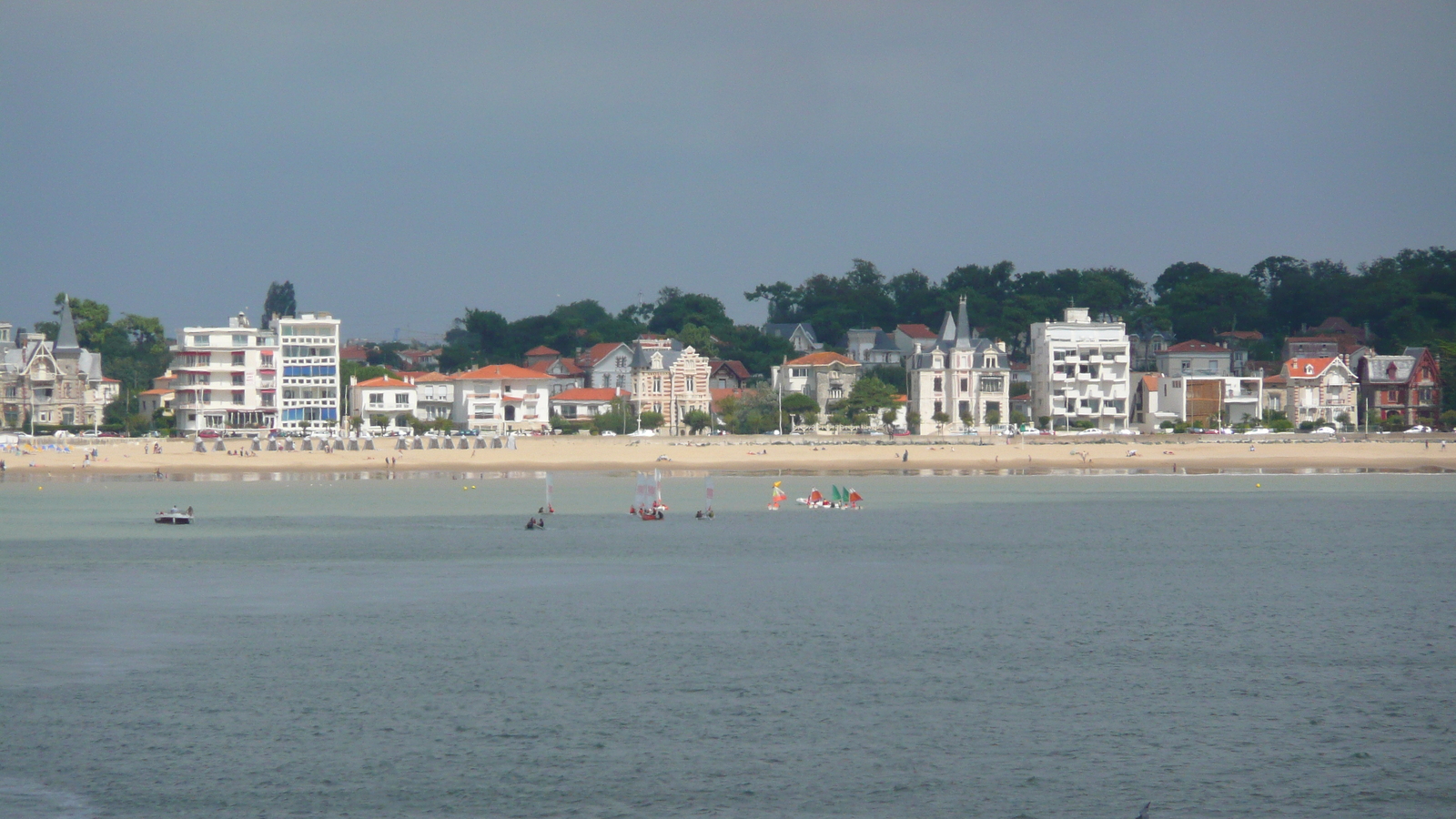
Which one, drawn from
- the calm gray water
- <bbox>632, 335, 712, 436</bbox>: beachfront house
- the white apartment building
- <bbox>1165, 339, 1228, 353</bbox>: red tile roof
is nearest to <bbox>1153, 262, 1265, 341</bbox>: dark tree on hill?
<bbox>1165, 339, 1228, 353</bbox>: red tile roof

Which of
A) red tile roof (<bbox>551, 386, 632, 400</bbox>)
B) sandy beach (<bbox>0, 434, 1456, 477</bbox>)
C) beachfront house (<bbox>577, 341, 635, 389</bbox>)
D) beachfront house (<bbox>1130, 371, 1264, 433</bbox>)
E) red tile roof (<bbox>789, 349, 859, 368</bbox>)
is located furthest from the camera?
beachfront house (<bbox>577, 341, 635, 389</bbox>)

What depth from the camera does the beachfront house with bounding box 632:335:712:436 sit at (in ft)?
344

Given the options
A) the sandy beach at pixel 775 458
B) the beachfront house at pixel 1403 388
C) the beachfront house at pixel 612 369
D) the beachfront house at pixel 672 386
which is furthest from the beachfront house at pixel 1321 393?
the beachfront house at pixel 612 369

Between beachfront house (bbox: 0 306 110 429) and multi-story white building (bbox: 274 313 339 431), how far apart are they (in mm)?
15062

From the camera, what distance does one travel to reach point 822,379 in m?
108

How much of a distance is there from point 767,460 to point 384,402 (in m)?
37.7

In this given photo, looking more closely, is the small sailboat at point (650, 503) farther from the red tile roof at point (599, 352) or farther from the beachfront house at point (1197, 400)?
the red tile roof at point (599, 352)

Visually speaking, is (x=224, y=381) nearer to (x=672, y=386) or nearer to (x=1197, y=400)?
(x=672, y=386)

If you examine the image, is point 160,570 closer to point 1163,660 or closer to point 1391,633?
point 1163,660

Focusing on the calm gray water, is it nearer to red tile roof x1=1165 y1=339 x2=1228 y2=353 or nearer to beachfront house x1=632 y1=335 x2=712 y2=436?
beachfront house x1=632 y1=335 x2=712 y2=436

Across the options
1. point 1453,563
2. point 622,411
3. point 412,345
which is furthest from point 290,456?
point 412,345

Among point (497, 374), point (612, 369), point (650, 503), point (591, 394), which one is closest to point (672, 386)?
point (591, 394)

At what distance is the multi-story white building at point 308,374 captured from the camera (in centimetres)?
9862

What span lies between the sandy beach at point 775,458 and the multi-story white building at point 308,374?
1169 cm
